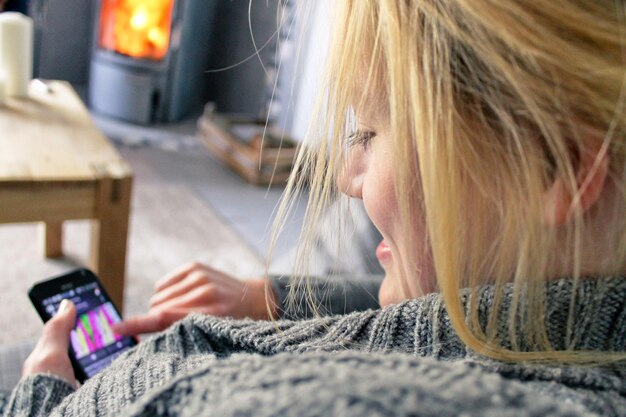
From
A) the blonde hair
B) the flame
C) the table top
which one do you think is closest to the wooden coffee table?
the table top

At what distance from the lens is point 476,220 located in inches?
13.8

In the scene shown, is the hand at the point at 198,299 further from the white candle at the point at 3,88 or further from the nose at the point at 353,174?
the white candle at the point at 3,88

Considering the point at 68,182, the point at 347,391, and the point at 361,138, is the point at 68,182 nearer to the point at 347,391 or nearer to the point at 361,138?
the point at 361,138

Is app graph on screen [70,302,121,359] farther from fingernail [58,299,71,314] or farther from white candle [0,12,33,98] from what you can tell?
white candle [0,12,33,98]

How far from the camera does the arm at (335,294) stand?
2.19 ft

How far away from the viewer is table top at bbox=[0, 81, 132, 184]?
89cm

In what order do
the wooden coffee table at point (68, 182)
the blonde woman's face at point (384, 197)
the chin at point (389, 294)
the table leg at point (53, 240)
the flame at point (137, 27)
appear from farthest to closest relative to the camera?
the flame at point (137, 27) < the table leg at point (53, 240) < the wooden coffee table at point (68, 182) < the chin at point (389, 294) < the blonde woman's face at point (384, 197)

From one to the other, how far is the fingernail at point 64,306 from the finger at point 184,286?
0.10m

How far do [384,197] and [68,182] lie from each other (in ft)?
2.14

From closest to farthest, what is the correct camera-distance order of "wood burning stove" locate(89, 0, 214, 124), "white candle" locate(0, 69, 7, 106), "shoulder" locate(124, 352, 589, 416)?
1. "shoulder" locate(124, 352, 589, 416)
2. "white candle" locate(0, 69, 7, 106)
3. "wood burning stove" locate(89, 0, 214, 124)

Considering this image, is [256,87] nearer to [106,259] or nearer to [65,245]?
[65,245]

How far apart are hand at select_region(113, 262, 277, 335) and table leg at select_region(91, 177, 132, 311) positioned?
0.93ft

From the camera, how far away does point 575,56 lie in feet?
0.96

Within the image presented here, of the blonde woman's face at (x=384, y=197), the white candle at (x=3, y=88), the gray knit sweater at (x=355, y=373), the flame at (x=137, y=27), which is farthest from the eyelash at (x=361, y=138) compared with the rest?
the flame at (x=137, y=27)
